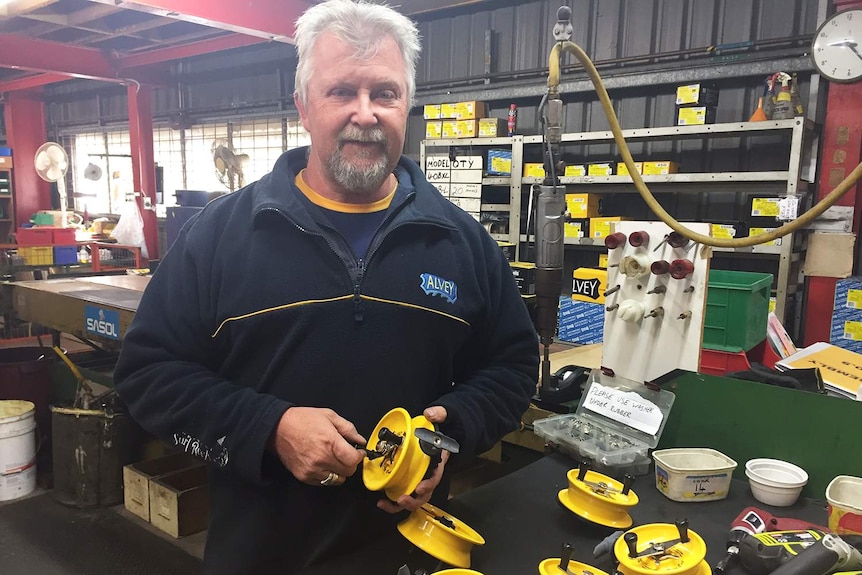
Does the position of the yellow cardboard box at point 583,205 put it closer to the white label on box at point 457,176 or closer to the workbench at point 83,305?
the white label on box at point 457,176

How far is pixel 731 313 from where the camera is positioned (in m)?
1.81

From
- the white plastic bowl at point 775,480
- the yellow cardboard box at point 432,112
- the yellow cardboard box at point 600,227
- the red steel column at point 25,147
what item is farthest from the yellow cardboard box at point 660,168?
the red steel column at point 25,147

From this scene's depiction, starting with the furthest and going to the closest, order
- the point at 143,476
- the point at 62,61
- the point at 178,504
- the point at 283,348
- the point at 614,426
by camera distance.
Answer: the point at 62,61 < the point at 143,476 < the point at 178,504 < the point at 614,426 < the point at 283,348

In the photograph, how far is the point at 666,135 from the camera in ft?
10.8

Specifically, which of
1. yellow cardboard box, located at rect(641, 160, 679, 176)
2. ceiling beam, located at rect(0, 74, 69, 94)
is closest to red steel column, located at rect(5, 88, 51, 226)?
ceiling beam, located at rect(0, 74, 69, 94)

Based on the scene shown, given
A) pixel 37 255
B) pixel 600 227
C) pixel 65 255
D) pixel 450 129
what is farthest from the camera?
pixel 65 255

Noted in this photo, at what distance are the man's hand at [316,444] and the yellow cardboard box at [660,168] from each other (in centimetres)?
291

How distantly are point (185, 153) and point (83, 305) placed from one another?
554 cm

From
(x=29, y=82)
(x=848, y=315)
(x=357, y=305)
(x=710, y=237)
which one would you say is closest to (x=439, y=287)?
(x=357, y=305)

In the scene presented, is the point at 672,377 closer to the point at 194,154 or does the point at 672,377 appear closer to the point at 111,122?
the point at 194,154

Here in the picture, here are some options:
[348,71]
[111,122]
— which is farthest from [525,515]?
[111,122]

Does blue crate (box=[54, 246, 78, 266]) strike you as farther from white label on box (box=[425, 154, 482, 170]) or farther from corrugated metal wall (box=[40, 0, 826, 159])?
white label on box (box=[425, 154, 482, 170])

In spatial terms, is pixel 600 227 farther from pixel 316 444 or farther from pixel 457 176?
pixel 316 444

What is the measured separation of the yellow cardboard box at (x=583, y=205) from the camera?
370 centimetres
